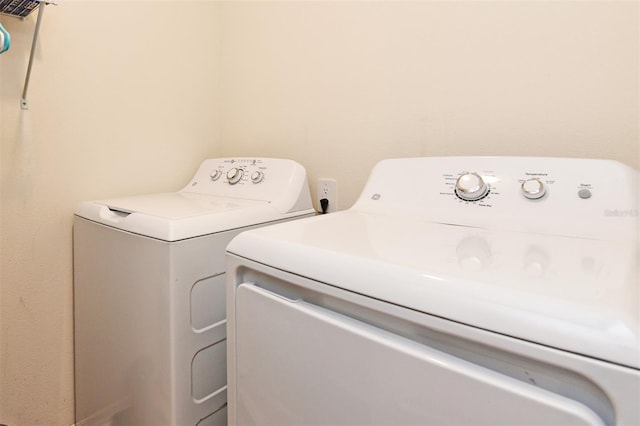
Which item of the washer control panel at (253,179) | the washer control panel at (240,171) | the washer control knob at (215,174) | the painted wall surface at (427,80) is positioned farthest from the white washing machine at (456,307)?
the washer control knob at (215,174)

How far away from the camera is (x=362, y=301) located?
526 mm

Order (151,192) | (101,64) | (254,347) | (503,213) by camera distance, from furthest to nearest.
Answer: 1. (151,192)
2. (101,64)
3. (503,213)
4. (254,347)

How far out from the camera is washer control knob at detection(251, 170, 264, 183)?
4.19 ft

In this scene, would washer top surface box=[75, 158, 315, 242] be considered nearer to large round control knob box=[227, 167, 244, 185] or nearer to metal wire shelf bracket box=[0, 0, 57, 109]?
large round control knob box=[227, 167, 244, 185]

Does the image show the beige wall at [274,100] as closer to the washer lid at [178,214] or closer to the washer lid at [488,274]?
the washer lid at [178,214]

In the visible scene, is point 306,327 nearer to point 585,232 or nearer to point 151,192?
point 585,232

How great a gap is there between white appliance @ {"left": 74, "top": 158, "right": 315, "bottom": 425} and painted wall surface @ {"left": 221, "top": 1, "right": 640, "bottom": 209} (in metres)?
0.32

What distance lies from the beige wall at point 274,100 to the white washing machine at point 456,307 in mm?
225

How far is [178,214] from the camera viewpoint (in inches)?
36.8

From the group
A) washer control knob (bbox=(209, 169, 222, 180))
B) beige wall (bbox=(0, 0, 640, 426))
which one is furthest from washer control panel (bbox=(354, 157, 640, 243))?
washer control knob (bbox=(209, 169, 222, 180))

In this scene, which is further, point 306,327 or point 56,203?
point 56,203

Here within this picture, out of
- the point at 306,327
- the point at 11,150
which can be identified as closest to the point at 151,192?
the point at 11,150

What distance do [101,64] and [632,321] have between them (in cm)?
151

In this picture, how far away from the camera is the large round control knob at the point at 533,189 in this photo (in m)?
0.79
